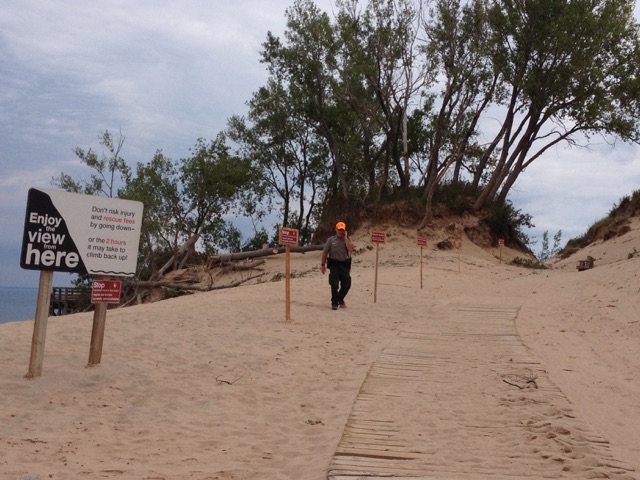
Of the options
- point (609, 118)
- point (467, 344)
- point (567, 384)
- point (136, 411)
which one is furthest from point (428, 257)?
point (136, 411)

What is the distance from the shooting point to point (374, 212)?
35.0m

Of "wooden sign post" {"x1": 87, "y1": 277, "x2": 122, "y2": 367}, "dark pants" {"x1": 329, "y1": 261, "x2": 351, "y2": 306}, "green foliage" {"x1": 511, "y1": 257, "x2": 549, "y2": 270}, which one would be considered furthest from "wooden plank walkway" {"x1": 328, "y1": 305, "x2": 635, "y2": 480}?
"green foliage" {"x1": 511, "y1": 257, "x2": 549, "y2": 270}

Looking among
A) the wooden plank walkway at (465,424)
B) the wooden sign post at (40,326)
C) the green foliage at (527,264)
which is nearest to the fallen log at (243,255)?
the green foliage at (527,264)

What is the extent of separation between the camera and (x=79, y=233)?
25.3 ft

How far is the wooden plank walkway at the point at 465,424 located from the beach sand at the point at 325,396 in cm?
2

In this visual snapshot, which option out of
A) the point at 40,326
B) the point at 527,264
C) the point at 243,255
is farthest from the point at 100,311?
the point at 527,264

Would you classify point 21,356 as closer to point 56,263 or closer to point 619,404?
point 56,263

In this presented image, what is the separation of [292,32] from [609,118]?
55.2 feet

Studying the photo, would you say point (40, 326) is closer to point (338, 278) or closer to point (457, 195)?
point (338, 278)

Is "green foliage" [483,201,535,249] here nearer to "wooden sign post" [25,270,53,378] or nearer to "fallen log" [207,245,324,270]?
"fallen log" [207,245,324,270]

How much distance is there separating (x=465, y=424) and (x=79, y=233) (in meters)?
4.79

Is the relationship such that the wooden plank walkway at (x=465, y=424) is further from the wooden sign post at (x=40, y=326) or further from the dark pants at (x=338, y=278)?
the dark pants at (x=338, y=278)

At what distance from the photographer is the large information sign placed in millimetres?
7426

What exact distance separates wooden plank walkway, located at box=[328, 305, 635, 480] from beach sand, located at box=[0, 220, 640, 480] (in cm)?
2
